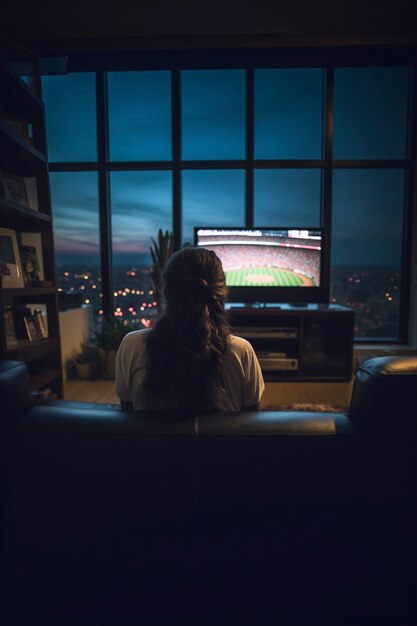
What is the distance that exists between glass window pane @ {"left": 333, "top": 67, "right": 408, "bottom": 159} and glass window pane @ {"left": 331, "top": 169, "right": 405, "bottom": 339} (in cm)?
22

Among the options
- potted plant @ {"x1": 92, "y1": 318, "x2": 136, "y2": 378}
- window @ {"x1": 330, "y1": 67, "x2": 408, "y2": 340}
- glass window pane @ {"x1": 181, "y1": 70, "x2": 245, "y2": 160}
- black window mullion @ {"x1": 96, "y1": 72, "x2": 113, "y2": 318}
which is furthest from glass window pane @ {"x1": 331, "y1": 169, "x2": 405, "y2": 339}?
black window mullion @ {"x1": 96, "y1": 72, "x2": 113, "y2": 318}

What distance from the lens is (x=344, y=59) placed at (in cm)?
362

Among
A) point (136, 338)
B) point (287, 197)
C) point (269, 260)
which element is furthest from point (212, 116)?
point (136, 338)

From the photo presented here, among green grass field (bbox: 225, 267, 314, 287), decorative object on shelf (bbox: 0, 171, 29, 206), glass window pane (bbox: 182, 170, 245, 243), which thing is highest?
glass window pane (bbox: 182, 170, 245, 243)

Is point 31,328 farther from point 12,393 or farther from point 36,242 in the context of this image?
point 12,393

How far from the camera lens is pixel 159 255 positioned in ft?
12.2

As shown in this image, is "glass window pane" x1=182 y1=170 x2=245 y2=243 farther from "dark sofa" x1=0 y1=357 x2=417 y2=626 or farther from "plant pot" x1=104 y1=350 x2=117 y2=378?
"dark sofa" x1=0 y1=357 x2=417 y2=626

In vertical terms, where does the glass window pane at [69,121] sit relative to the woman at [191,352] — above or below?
above

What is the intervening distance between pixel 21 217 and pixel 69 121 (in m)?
2.32

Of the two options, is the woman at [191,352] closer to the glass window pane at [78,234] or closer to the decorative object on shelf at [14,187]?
the decorative object on shelf at [14,187]

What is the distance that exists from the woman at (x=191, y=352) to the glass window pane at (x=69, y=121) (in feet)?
11.5

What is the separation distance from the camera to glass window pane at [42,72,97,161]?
12.7ft

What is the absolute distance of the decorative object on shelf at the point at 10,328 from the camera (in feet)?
7.04

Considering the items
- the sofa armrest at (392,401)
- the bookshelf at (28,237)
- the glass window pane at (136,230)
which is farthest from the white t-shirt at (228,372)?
the glass window pane at (136,230)
